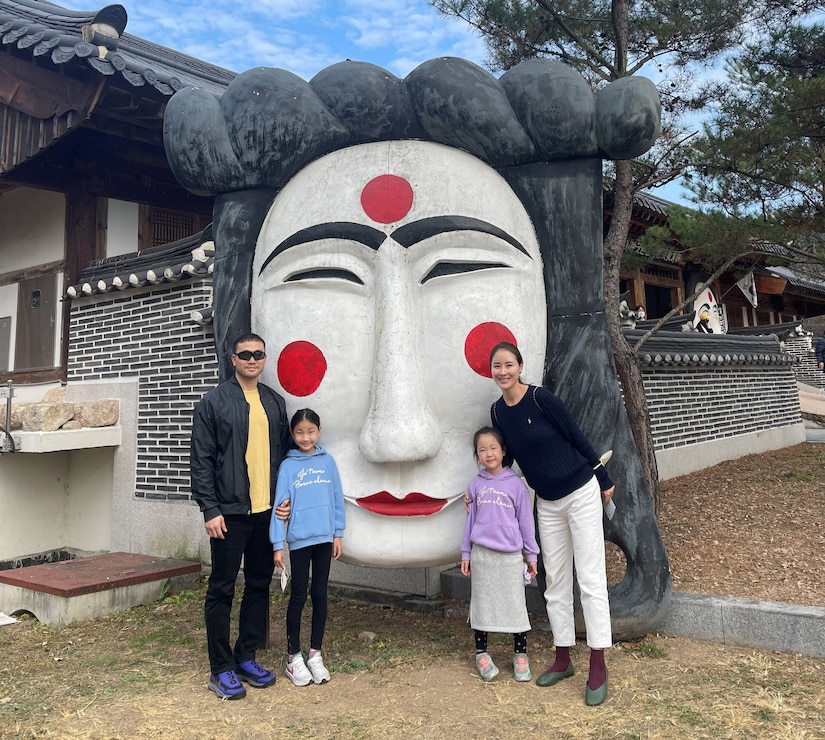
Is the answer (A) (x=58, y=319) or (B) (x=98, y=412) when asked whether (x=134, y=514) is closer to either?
(B) (x=98, y=412)

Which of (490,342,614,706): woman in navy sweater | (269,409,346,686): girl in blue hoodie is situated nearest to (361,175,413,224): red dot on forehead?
(490,342,614,706): woman in navy sweater

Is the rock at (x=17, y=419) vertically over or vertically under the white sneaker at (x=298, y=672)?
over

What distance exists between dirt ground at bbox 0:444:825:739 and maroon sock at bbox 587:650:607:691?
9 centimetres

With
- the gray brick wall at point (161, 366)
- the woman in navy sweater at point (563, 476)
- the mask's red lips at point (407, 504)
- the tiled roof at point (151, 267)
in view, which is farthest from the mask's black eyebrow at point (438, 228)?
the gray brick wall at point (161, 366)

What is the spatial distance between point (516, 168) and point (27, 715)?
3341 millimetres

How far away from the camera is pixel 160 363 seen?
5996mm

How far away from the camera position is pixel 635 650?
131 inches

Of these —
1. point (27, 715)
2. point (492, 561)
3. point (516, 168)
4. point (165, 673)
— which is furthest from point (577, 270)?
point (27, 715)

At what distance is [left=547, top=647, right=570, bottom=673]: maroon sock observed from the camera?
10.1ft

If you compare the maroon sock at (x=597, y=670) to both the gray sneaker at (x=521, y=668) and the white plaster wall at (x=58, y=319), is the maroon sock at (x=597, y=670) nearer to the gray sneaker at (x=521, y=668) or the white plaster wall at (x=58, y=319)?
the gray sneaker at (x=521, y=668)

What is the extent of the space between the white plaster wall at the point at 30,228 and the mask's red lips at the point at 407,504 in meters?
5.38

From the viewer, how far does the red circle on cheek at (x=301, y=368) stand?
3.18 meters

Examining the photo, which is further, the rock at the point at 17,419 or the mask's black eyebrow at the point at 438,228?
the rock at the point at 17,419

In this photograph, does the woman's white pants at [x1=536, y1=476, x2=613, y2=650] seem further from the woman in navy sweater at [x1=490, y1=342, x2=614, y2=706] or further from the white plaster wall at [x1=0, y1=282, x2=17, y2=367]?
the white plaster wall at [x1=0, y1=282, x2=17, y2=367]
